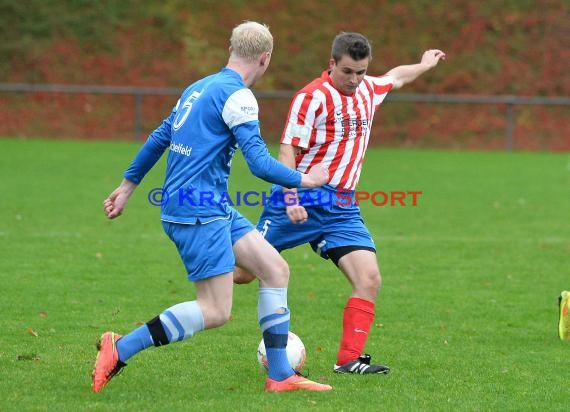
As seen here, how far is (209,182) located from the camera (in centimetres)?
492

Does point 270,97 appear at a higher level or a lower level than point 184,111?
higher

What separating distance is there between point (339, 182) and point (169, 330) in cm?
159

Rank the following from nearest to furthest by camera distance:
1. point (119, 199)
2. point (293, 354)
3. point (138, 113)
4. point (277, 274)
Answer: point (277, 274), point (119, 199), point (293, 354), point (138, 113)

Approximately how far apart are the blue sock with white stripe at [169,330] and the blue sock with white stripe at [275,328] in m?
0.37

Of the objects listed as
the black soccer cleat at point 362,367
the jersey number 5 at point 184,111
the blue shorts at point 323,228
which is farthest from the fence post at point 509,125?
the jersey number 5 at point 184,111

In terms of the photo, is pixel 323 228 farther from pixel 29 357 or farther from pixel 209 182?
pixel 29 357

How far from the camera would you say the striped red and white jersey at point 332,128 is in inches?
232

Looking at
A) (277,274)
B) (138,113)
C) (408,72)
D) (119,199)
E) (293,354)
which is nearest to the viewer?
(277,274)

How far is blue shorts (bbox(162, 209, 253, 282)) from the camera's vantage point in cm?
484

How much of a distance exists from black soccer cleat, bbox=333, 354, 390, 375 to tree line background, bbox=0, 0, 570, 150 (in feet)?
63.0

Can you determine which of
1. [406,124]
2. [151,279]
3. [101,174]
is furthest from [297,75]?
[151,279]

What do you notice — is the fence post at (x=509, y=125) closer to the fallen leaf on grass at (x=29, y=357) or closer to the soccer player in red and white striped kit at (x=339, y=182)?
the soccer player in red and white striped kit at (x=339, y=182)

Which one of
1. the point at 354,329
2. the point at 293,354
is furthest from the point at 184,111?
the point at 354,329

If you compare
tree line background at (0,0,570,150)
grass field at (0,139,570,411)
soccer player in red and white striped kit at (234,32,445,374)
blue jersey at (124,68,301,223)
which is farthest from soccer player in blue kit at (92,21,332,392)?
tree line background at (0,0,570,150)
